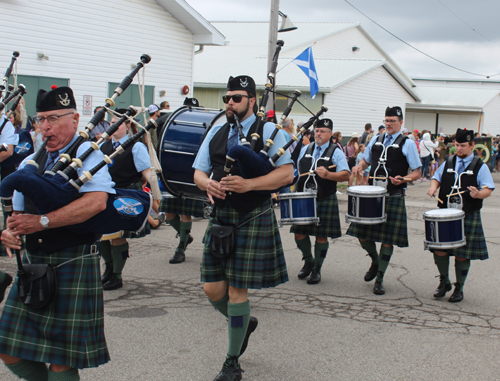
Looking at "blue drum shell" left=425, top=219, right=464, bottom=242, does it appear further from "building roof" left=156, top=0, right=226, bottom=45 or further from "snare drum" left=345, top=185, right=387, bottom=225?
"building roof" left=156, top=0, right=226, bottom=45

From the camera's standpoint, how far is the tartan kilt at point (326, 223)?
576 centimetres

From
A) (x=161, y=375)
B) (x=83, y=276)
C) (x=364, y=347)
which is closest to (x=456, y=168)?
(x=364, y=347)

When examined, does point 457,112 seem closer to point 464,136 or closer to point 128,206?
point 464,136

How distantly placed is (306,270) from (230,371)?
8.90 feet

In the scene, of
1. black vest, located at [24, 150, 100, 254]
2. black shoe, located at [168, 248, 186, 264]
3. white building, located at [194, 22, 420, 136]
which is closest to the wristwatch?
black vest, located at [24, 150, 100, 254]

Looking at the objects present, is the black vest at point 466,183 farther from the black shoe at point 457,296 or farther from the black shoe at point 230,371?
the black shoe at point 230,371

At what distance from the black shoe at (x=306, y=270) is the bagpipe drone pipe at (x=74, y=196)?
340 centimetres

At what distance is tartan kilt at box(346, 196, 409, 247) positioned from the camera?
5.48 meters

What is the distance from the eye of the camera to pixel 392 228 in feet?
18.1

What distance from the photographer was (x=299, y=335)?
4.11 m

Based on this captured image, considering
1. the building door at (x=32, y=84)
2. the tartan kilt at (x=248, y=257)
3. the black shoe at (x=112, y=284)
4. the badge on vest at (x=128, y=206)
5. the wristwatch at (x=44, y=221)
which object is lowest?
the black shoe at (x=112, y=284)

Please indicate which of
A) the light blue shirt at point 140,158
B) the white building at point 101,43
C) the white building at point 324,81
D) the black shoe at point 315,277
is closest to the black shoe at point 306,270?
the black shoe at point 315,277

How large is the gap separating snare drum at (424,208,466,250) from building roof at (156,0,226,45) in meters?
10.1

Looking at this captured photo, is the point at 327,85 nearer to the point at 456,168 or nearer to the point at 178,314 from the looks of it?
the point at 456,168
